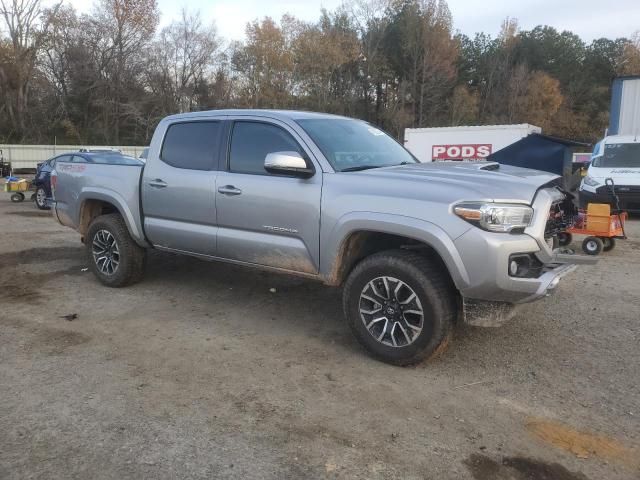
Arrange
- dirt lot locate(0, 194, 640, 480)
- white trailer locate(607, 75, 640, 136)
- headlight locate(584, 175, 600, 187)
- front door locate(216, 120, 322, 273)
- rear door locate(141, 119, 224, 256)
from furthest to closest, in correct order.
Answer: white trailer locate(607, 75, 640, 136), headlight locate(584, 175, 600, 187), rear door locate(141, 119, 224, 256), front door locate(216, 120, 322, 273), dirt lot locate(0, 194, 640, 480)

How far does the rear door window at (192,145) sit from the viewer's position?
5.10 meters

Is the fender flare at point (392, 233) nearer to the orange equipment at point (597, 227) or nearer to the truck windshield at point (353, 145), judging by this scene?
the truck windshield at point (353, 145)

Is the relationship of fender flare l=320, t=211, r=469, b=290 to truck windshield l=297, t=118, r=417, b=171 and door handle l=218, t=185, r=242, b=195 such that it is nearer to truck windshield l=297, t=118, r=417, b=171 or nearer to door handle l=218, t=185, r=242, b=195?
truck windshield l=297, t=118, r=417, b=171

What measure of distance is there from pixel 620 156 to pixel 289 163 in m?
12.6

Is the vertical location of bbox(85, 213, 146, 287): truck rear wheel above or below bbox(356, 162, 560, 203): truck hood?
below

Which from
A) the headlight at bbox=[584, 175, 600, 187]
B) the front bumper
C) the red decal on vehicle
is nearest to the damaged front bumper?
the front bumper

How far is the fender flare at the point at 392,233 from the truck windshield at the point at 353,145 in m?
0.55

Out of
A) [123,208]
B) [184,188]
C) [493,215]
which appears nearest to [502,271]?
[493,215]

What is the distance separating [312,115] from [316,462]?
3183 millimetres

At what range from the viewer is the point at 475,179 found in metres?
3.88

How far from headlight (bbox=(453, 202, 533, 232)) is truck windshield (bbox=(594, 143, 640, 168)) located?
11.9 meters

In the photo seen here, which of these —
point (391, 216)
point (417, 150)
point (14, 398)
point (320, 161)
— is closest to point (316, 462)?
point (391, 216)

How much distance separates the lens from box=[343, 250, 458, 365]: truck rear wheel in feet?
12.4

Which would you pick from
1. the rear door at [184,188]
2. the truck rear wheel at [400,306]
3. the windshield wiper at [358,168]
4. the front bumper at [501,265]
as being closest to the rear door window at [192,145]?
the rear door at [184,188]
